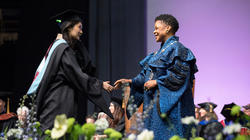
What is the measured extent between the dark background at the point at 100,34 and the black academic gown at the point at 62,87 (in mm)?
2958

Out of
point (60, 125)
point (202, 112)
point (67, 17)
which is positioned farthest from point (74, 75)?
point (202, 112)

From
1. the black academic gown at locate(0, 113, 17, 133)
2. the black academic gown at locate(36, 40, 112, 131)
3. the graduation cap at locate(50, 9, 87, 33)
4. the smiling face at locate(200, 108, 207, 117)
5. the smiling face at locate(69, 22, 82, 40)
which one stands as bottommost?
the black academic gown at locate(0, 113, 17, 133)

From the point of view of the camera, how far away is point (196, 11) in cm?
583

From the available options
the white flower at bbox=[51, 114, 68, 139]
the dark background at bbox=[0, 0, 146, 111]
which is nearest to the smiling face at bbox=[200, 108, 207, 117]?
the dark background at bbox=[0, 0, 146, 111]

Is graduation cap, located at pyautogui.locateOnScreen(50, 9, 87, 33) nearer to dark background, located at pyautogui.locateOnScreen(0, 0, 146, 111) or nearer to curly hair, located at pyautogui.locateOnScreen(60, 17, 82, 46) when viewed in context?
curly hair, located at pyautogui.locateOnScreen(60, 17, 82, 46)

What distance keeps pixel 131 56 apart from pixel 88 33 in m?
0.84

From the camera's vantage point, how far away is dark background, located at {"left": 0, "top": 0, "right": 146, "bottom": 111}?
6051mm

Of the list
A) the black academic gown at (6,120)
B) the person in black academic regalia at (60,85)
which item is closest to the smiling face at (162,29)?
the person in black academic regalia at (60,85)

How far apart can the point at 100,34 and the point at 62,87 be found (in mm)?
3256

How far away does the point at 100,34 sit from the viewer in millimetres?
6160

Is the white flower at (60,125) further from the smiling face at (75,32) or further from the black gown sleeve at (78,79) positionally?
the smiling face at (75,32)

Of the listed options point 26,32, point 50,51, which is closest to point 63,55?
point 50,51

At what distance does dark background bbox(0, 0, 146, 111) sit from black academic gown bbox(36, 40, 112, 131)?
2958mm

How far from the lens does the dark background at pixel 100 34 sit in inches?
238
